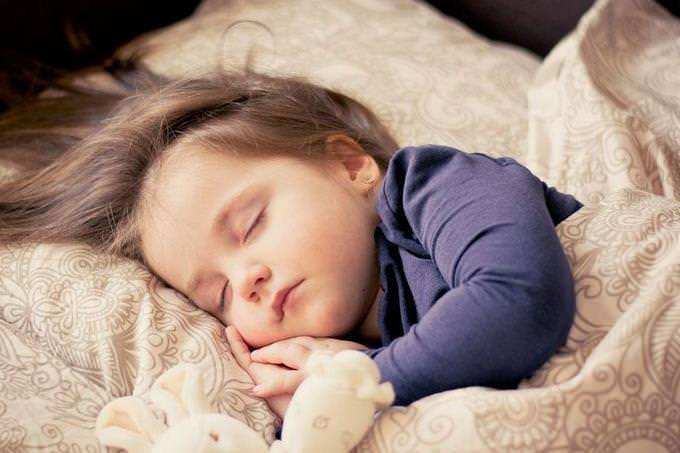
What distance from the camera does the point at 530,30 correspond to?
1683 mm

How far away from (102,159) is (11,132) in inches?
15.5

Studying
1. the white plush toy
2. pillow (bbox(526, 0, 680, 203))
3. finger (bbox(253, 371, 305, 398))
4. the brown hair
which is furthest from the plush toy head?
pillow (bbox(526, 0, 680, 203))

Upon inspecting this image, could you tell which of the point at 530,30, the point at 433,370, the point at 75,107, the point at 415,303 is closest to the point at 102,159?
the point at 75,107

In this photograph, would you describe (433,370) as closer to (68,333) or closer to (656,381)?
(656,381)

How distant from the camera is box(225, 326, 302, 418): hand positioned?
909 mm

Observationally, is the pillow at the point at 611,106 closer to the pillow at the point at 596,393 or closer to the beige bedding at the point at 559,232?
the beige bedding at the point at 559,232

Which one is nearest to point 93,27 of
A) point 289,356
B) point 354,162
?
point 354,162

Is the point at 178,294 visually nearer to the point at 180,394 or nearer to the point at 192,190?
the point at 192,190

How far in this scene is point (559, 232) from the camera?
0.91 meters

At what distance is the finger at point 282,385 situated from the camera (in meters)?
0.90

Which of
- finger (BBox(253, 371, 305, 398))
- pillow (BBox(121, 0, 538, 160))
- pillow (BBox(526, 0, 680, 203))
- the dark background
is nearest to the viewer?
finger (BBox(253, 371, 305, 398))

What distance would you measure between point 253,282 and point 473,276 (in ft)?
0.91

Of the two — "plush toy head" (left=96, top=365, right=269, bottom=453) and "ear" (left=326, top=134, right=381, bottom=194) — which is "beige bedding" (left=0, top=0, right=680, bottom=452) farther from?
"ear" (left=326, top=134, right=381, bottom=194)

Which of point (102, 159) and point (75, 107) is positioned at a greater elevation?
point (102, 159)
